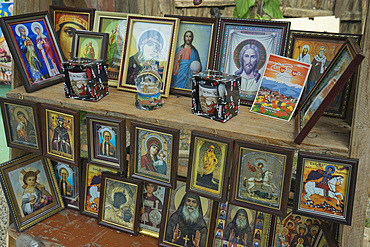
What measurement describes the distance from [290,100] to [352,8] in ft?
10.6

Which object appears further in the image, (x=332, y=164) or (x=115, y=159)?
(x=115, y=159)

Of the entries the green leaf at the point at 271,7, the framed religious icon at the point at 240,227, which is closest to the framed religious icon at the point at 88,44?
the framed religious icon at the point at 240,227

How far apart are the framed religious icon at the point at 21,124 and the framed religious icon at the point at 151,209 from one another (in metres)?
0.58

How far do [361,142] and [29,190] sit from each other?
163 centimetres

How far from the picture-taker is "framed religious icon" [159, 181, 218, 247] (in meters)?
1.63

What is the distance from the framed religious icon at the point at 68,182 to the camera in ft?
6.46

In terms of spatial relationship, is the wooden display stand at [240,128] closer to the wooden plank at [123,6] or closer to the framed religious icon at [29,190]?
the framed religious icon at [29,190]

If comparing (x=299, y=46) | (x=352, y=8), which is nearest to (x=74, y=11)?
(x=299, y=46)

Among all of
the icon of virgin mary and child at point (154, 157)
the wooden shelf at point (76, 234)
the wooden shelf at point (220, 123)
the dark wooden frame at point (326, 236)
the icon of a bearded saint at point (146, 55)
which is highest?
the icon of a bearded saint at point (146, 55)

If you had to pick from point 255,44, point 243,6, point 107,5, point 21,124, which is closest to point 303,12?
point 243,6

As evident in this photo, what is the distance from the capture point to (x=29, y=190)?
188cm

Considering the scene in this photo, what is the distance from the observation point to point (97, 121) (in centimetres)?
157

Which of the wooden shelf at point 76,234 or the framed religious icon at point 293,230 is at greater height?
the framed religious icon at point 293,230

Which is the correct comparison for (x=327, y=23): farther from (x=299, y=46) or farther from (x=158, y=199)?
(x=158, y=199)
